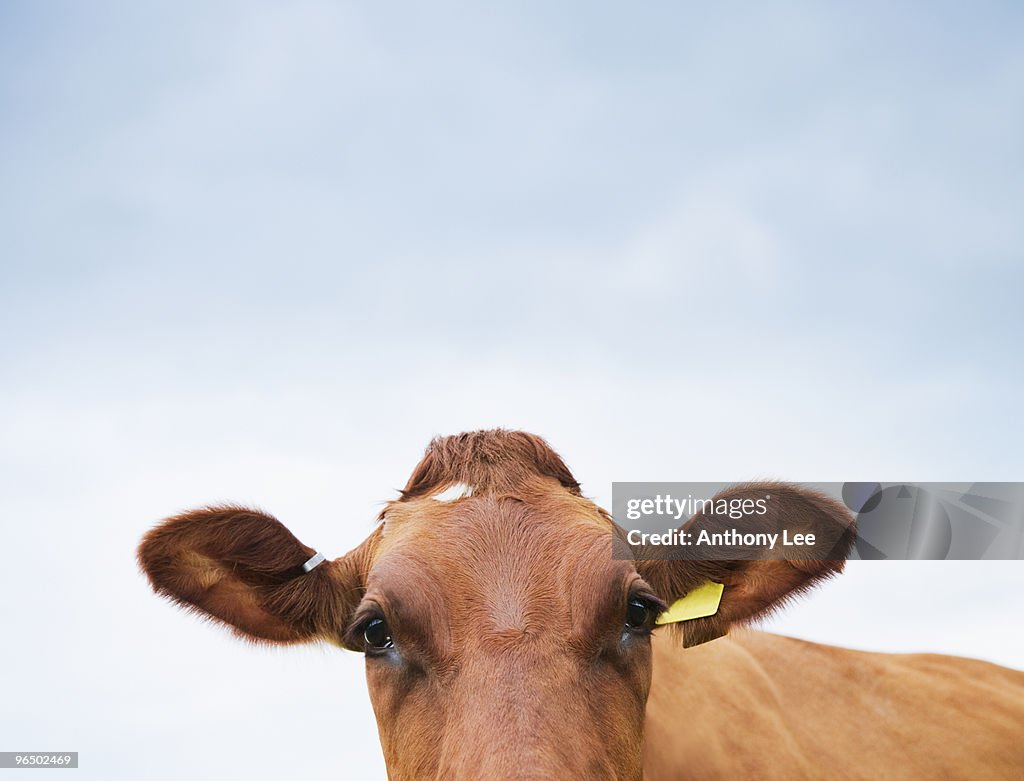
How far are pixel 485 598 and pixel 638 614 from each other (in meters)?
0.75

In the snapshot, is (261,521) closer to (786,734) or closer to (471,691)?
(471,691)

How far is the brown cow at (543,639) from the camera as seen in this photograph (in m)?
3.87

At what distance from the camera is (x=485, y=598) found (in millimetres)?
4141

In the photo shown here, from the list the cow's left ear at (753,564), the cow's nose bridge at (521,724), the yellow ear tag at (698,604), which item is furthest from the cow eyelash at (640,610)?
the yellow ear tag at (698,604)

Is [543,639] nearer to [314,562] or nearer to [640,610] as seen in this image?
[640,610]

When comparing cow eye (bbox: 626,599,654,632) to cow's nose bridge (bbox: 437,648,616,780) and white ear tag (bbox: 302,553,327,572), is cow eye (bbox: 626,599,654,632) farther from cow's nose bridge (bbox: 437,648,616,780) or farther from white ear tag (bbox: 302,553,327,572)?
white ear tag (bbox: 302,553,327,572)

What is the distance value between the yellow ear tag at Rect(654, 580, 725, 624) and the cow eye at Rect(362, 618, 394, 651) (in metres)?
1.80

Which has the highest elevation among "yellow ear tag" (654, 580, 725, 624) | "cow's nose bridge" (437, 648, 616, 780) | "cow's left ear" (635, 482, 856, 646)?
"cow's left ear" (635, 482, 856, 646)

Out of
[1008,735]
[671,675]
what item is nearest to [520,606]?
[671,675]

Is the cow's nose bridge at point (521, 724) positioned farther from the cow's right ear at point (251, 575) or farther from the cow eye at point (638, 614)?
the cow's right ear at point (251, 575)

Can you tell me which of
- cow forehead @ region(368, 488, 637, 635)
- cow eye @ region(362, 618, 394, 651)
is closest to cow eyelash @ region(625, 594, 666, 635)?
cow forehead @ region(368, 488, 637, 635)

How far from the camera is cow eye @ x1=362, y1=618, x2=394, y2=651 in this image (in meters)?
4.31

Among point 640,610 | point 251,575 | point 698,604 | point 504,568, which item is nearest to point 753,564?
point 698,604

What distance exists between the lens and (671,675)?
22.0ft
